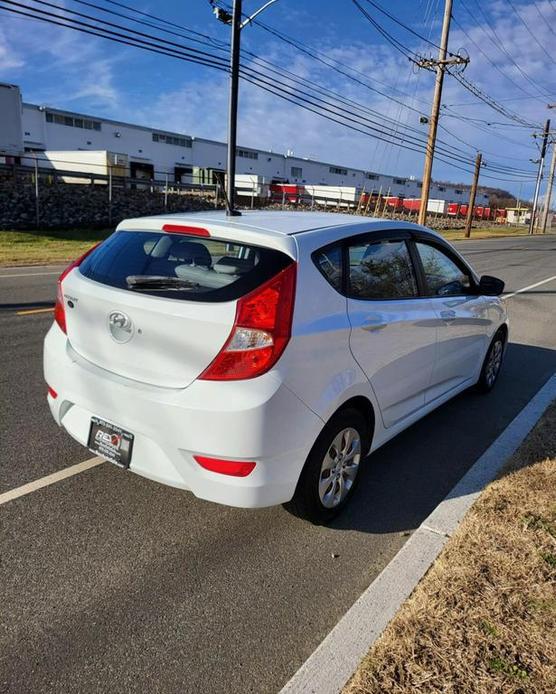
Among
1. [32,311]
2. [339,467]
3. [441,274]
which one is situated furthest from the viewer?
[32,311]

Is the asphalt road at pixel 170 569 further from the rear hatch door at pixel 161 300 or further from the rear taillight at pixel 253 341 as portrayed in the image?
the rear taillight at pixel 253 341


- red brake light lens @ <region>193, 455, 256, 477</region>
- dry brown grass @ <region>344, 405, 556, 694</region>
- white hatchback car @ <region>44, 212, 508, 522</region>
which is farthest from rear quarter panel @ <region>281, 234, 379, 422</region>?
dry brown grass @ <region>344, 405, 556, 694</region>

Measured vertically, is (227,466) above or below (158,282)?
below

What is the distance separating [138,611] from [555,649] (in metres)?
1.73

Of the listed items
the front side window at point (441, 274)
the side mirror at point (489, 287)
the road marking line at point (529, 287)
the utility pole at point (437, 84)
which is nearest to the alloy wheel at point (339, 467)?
the front side window at point (441, 274)

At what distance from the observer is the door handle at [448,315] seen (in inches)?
163

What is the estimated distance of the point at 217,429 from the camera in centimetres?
258

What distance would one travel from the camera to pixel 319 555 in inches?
116

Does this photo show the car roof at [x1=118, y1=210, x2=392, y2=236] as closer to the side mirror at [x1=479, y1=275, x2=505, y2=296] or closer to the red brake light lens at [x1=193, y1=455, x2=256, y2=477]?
the red brake light lens at [x1=193, y1=455, x2=256, y2=477]

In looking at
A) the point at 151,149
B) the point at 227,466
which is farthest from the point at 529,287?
the point at 151,149

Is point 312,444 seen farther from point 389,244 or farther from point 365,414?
point 389,244

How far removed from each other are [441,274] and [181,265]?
2.23 metres

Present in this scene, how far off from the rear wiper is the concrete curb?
1714 mm

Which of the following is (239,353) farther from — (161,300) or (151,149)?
(151,149)
